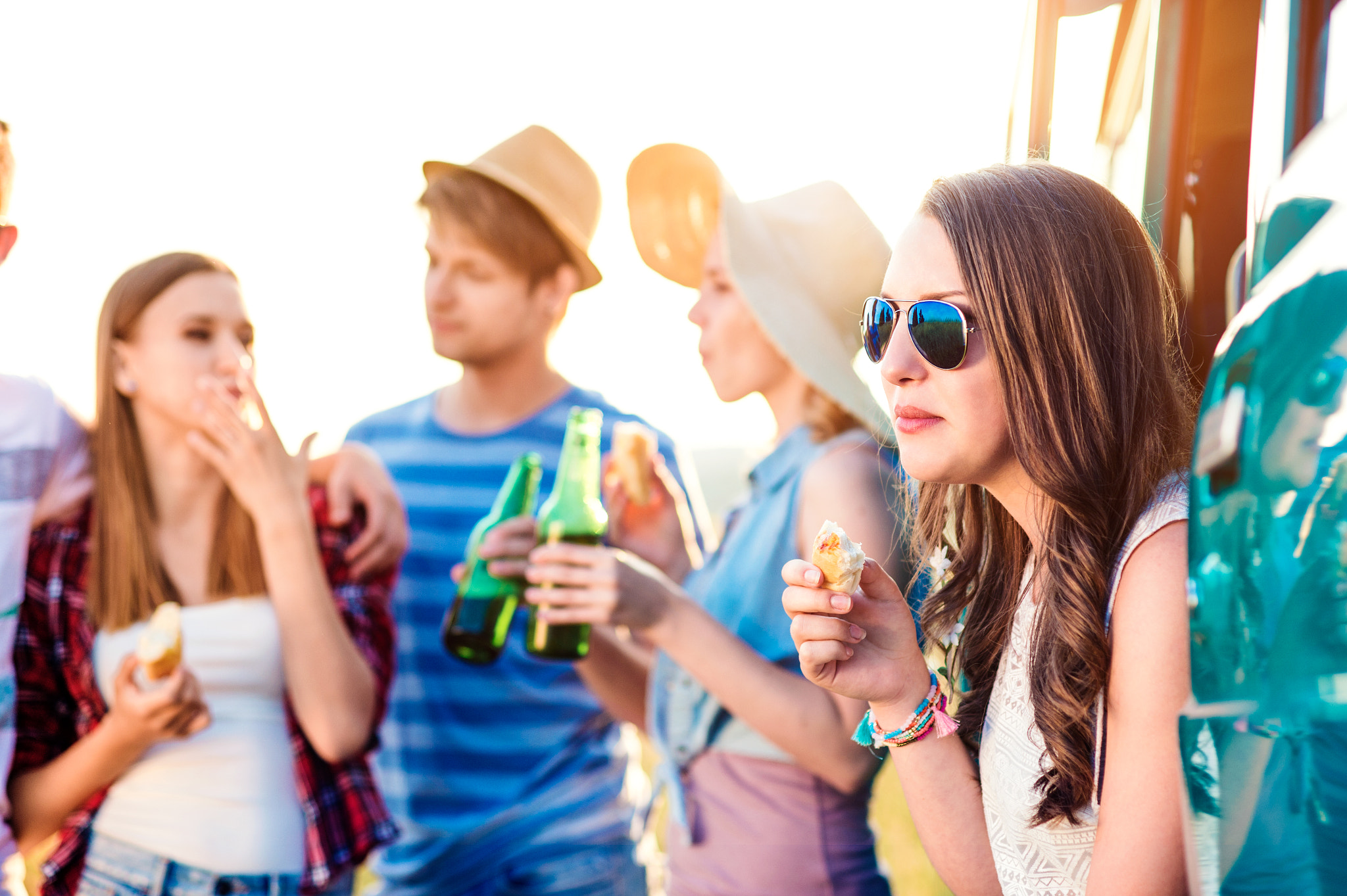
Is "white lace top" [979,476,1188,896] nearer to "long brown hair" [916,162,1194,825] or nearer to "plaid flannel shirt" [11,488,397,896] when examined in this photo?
"long brown hair" [916,162,1194,825]

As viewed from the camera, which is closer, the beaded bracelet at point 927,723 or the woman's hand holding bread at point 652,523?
the beaded bracelet at point 927,723

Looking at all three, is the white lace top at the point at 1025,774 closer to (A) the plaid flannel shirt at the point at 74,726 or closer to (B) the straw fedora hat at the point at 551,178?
(A) the plaid flannel shirt at the point at 74,726

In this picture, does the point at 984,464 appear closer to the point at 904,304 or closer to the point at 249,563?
the point at 904,304

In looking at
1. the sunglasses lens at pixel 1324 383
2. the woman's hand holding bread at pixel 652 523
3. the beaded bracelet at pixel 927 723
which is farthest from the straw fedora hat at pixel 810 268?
the sunglasses lens at pixel 1324 383

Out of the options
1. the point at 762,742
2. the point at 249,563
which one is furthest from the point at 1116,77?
the point at 249,563

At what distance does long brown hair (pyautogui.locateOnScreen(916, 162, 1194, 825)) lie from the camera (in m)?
1.15

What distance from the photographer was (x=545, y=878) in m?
2.64

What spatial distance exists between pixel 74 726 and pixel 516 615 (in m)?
1.10

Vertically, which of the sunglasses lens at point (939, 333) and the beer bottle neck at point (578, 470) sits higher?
the sunglasses lens at point (939, 333)

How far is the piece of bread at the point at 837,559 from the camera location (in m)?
1.25

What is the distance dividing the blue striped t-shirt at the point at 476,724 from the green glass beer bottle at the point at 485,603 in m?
0.18

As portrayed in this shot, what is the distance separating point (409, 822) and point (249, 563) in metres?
0.91

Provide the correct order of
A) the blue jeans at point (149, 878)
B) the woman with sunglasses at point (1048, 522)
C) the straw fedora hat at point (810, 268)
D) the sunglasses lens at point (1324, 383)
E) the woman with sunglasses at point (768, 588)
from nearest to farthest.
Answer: the sunglasses lens at point (1324, 383), the woman with sunglasses at point (1048, 522), the woman with sunglasses at point (768, 588), the blue jeans at point (149, 878), the straw fedora hat at point (810, 268)

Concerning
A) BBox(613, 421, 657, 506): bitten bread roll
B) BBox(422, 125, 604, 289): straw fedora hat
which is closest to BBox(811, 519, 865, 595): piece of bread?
BBox(613, 421, 657, 506): bitten bread roll
